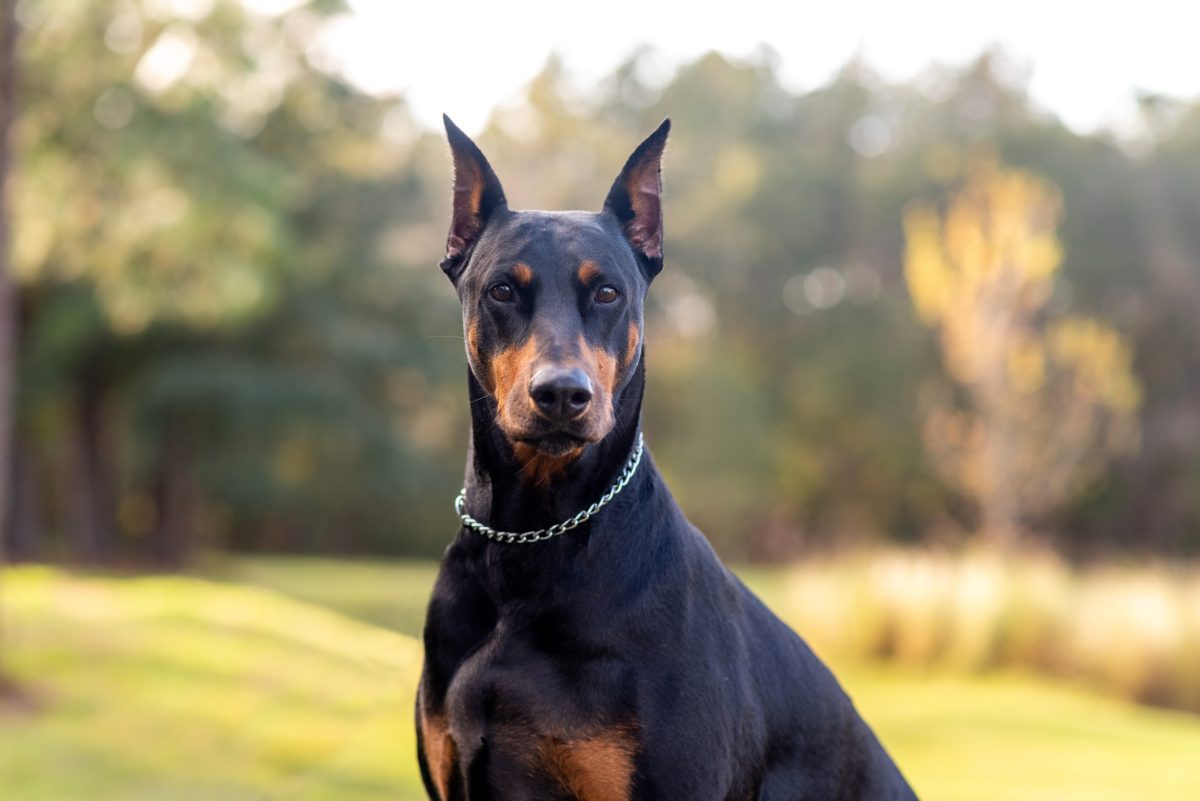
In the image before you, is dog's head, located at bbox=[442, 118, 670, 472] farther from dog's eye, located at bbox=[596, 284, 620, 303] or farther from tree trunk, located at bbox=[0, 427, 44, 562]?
tree trunk, located at bbox=[0, 427, 44, 562]

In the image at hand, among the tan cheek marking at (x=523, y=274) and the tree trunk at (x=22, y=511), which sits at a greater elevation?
the tan cheek marking at (x=523, y=274)

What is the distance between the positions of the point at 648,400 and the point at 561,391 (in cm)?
2922

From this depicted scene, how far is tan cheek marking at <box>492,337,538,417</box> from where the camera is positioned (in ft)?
8.96

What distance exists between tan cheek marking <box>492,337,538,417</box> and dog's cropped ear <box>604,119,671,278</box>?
52 centimetres

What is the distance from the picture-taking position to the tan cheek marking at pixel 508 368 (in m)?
2.73

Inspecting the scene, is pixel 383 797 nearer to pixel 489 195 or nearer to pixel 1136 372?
pixel 489 195

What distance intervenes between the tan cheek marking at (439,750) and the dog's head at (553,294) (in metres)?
0.63

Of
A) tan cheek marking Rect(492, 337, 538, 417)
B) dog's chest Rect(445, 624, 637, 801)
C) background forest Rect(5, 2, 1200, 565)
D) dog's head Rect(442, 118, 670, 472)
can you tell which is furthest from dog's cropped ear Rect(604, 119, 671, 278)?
background forest Rect(5, 2, 1200, 565)

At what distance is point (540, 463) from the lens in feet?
9.40

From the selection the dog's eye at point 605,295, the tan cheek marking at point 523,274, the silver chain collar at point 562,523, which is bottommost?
the silver chain collar at point 562,523

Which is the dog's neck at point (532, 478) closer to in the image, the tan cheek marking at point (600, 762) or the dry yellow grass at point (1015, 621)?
the tan cheek marking at point (600, 762)

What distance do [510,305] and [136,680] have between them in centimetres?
673

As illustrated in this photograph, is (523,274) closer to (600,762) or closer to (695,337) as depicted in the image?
(600,762)

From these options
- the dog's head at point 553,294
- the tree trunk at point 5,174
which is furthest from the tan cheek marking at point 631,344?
the tree trunk at point 5,174
